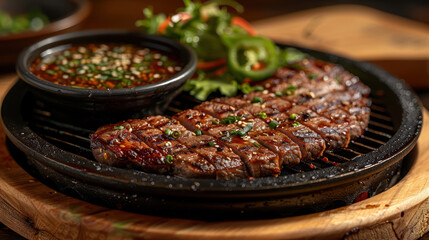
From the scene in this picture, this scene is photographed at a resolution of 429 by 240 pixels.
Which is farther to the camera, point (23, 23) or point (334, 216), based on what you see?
point (23, 23)

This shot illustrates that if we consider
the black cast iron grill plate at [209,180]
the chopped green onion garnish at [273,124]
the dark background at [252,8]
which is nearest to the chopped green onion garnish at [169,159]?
the black cast iron grill plate at [209,180]

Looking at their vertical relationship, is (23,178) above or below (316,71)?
below

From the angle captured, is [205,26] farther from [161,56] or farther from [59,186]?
[59,186]

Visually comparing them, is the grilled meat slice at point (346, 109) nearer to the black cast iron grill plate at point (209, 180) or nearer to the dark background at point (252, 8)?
the black cast iron grill plate at point (209, 180)

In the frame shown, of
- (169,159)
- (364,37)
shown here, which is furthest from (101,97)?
(364,37)

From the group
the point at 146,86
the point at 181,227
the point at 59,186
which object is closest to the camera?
the point at 181,227

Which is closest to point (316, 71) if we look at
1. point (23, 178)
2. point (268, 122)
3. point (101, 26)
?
point (268, 122)
